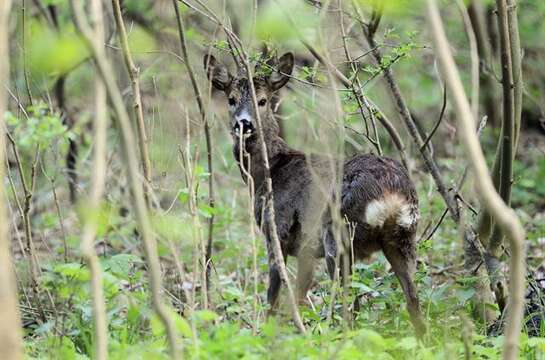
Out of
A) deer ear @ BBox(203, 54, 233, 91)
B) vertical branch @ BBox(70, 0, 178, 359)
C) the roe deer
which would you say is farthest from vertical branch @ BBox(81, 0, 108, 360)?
deer ear @ BBox(203, 54, 233, 91)

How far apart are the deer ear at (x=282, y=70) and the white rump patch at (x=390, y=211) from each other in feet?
4.61

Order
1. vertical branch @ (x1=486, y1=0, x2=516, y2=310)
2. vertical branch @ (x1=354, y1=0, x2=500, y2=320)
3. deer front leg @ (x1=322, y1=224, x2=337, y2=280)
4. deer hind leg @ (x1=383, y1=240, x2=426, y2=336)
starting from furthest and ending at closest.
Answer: deer front leg @ (x1=322, y1=224, x2=337, y2=280), vertical branch @ (x1=354, y1=0, x2=500, y2=320), deer hind leg @ (x1=383, y1=240, x2=426, y2=336), vertical branch @ (x1=486, y1=0, x2=516, y2=310)

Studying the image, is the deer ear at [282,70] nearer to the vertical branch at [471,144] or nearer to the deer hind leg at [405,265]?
the deer hind leg at [405,265]

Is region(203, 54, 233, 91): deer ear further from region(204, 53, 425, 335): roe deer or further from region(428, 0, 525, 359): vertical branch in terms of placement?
region(428, 0, 525, 359): vertical branch

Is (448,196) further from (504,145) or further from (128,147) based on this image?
(128,147)

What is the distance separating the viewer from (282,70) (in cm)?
759

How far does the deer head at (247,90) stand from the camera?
7.48 m

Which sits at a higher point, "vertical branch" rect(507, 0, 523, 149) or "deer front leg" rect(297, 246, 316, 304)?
"vertical branch" rect(507, 0, 523, 149)

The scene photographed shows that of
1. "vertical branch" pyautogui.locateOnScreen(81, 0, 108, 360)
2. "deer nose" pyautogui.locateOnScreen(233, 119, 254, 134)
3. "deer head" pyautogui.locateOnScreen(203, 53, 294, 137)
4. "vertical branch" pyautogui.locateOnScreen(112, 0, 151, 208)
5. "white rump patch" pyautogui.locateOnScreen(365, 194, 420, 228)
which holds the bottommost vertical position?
"vertical branch" pyautogui.locateOnScreen(81, 0, 108, 360)

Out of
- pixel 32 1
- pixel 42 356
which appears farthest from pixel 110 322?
pixel 32 1

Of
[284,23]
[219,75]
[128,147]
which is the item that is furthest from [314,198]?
[128,147]

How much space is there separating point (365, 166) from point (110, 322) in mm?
2132

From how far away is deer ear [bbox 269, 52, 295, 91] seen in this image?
7.45 metres

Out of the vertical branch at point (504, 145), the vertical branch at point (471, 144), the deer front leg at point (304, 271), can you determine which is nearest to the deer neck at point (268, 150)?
the deer front leg at point (304, 271)
